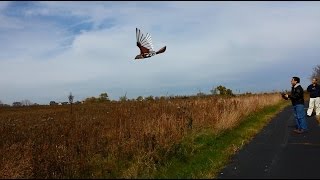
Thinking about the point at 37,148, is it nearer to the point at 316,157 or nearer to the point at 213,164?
the point at 213,164

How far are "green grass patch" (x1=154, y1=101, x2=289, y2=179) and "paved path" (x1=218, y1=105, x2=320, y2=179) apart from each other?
0.90 ft

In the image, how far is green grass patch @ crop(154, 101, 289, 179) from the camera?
10125mm

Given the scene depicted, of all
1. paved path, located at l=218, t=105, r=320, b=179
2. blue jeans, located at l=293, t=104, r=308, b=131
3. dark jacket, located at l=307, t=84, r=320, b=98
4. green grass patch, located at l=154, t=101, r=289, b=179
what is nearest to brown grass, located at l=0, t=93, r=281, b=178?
green grass patch, located at l=154, t=101, r=289, b=179

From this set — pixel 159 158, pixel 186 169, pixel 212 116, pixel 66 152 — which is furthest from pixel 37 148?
pixel 212 116

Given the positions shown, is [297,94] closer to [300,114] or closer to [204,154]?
[300,114]

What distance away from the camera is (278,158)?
11.8 meters

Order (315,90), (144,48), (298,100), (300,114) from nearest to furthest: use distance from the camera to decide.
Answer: (144,48), (300,114), (298,100), (315,90)

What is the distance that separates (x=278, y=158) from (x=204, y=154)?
185cm

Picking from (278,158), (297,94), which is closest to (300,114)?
(297,94)

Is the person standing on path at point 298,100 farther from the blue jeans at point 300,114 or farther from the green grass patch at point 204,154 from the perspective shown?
the green grass patch at point 204,154

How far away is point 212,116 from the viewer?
1859cm

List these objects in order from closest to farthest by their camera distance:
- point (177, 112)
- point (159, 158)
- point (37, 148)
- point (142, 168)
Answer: point (142, 168) < point (159, 158) < point (37, 148) < point (177, 112)

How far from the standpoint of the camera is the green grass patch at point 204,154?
33.2ft

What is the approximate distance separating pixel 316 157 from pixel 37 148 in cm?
695
